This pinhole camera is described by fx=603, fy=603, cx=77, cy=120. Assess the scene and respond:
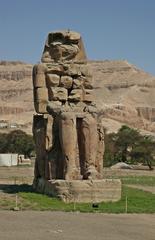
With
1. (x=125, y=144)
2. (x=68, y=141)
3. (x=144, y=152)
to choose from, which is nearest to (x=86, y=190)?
(x=68, y=141)

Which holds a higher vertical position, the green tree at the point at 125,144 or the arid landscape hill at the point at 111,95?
the arid landscape hill at the point at 111,95

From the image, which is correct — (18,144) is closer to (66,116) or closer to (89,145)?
(89,145)

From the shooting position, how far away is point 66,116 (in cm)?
1521

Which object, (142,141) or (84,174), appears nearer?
(84,174)

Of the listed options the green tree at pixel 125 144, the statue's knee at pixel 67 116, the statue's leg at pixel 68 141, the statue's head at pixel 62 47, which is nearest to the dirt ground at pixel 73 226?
the statue's leg at pixel 68 141

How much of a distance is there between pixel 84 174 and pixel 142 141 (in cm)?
4476

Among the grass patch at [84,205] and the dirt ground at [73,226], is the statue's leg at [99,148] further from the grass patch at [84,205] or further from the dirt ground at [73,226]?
the dirt ground at [73,226]

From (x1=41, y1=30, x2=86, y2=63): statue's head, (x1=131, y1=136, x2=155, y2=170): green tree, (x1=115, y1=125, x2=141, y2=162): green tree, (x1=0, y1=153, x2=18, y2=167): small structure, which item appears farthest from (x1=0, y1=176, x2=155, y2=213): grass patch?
(x1=115, y1=125, x2=141, y2=162): green tree

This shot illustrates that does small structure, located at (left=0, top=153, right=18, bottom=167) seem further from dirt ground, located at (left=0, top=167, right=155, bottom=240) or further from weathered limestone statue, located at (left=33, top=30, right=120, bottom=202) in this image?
dirt ground, located at (left=0, top=167, right=155, bottom=240)

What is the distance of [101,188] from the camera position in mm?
14742

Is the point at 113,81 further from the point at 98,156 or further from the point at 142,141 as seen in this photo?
the point at 98,156

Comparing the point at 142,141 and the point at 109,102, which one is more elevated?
the point at 109,102

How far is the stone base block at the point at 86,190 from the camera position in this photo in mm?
14422

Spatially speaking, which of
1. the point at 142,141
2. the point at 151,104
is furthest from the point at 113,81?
the point at 142,141
